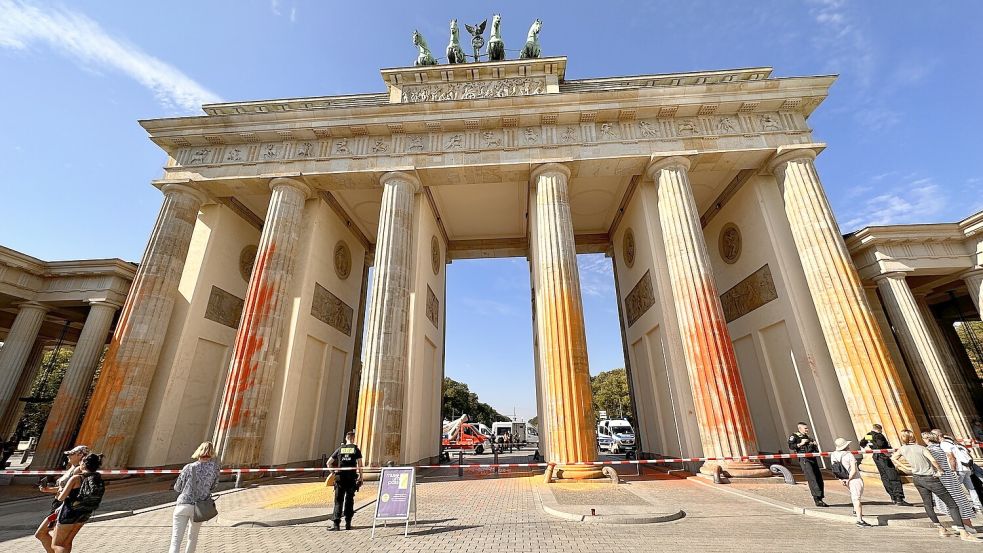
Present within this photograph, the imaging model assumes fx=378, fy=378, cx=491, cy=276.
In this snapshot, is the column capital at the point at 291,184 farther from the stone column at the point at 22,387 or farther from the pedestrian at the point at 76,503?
the stone column at the point at 22,387

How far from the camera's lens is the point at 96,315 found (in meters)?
14.1

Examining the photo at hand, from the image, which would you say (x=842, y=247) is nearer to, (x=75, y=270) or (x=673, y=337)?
(x=673, y=337)

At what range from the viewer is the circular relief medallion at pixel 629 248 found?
15.5 meters

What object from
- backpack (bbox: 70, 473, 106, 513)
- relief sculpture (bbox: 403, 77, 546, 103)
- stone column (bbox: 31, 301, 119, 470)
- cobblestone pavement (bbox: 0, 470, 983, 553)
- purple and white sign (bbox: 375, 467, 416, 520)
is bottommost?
cobblestone pavement (bbox: 0, 470, 983, 553)

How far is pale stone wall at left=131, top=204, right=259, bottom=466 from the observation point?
11.4 m

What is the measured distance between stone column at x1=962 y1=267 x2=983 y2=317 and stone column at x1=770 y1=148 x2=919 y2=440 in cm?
590

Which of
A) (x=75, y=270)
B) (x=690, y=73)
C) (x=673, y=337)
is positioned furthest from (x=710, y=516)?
(x=75, y=270)

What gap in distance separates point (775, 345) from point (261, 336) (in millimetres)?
16089

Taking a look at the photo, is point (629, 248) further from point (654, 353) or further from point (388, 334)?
point (388, 334)

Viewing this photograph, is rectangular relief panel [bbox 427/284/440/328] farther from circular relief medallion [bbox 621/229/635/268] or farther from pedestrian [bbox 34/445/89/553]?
pedestrian [bbox 34/445/89/553]

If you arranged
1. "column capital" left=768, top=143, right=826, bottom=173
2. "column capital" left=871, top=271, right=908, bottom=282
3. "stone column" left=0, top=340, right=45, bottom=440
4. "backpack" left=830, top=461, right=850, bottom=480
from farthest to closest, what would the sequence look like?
"stone column" left=0, top=340, right=45, bottom=440
"column capital" left=871, top=271, right=908, bottom=282
"column capital" left=768, top=143, right=826, bottom=173
"backpack" left=830, top=461, right=850, bottom=480

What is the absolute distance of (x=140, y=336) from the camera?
1140cm

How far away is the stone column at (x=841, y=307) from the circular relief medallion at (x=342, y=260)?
647 inches

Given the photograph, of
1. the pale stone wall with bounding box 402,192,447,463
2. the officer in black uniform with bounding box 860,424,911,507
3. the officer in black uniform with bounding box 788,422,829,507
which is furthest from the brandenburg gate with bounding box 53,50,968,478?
the officer in black uniform with bounding box 860,424,911,507
